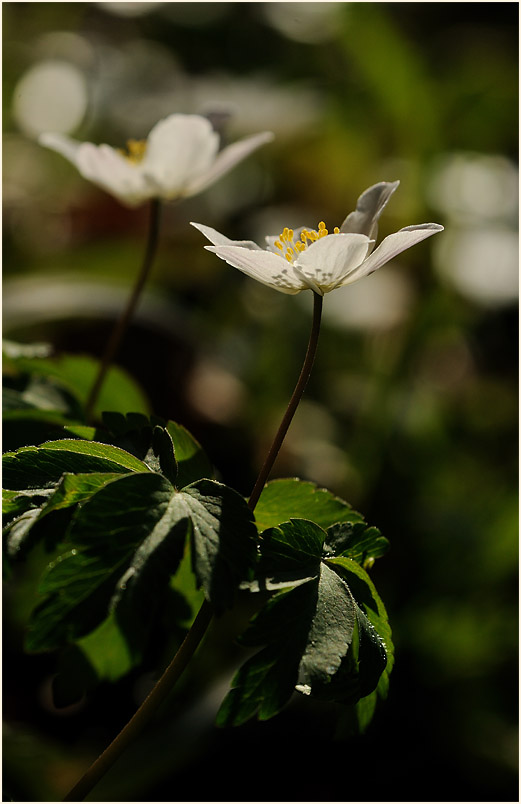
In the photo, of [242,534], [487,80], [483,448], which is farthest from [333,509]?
[487,80]

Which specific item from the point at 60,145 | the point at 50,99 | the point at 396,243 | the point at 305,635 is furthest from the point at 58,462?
the point at 50,99

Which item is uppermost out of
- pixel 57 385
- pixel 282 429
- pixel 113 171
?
pixel 113 171

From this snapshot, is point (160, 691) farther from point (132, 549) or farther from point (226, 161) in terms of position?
point (226, 161)

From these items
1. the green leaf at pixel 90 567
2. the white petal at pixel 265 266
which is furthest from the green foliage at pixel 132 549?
the white petal at pixel 265 266

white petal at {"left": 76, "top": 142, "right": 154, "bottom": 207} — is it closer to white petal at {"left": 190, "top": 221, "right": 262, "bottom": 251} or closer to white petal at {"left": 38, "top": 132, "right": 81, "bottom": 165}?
white petal at {"left": 38, "top": 132, "right": 81, "bottom": 165}

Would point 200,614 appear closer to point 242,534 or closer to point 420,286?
point 242,534

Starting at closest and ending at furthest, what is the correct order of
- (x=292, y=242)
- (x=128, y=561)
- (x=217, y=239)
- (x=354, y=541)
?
(x=128, y=561) → (x=354, y=541) → (x=217, y=239) → (x=292, y=242)

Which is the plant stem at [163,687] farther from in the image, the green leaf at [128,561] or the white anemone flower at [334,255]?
the white anemone flower at [334,255]
